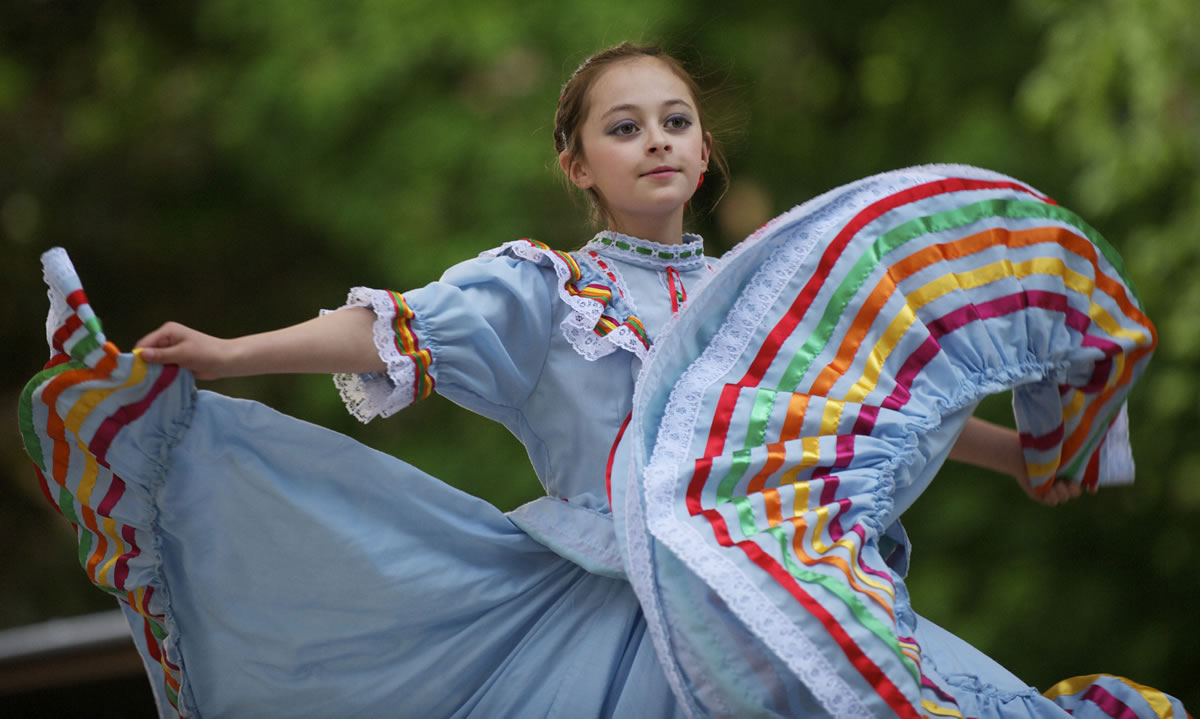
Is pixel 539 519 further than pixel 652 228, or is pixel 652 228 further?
pixel 652 228

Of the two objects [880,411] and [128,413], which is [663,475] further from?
[128,413]

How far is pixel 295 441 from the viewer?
119 centimetres

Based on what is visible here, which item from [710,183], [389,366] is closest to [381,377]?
[389,366]

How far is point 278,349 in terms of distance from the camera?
1.09 meters

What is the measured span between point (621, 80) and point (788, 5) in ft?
7.82

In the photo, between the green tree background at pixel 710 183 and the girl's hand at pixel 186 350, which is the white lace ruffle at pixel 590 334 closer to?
the girl's hand at pixel 186 350

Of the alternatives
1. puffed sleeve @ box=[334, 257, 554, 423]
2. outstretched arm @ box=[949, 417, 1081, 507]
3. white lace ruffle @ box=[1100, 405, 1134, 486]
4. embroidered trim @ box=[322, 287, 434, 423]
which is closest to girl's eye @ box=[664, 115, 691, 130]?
puffed sleeve @ box=[334, 257, 554, 423]

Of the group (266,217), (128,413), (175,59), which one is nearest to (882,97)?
(266,217)

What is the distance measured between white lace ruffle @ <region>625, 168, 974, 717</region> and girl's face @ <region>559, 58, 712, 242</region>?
6.3 inches

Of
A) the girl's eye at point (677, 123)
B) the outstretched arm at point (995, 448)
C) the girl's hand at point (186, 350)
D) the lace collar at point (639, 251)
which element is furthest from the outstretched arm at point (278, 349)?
the outstretched arm at point (995, 448)

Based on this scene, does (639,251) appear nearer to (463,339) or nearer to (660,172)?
(660,172)

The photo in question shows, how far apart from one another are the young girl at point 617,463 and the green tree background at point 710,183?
1492 mm

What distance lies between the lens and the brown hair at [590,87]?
56.0 inches

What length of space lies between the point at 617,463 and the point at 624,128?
1.42 feet
